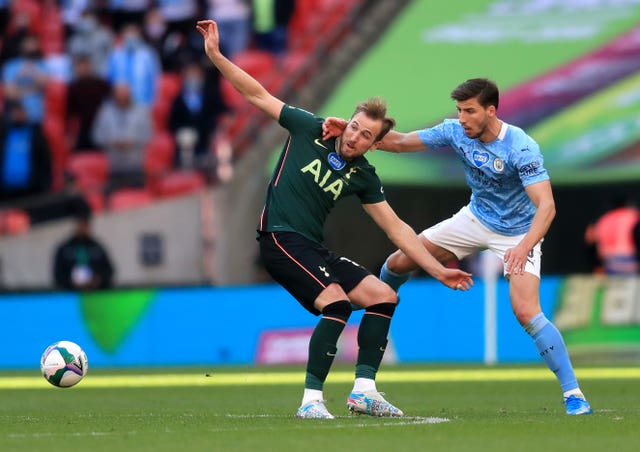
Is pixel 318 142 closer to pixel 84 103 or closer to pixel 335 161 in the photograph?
pixel 335 161

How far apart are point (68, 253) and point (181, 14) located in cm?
595

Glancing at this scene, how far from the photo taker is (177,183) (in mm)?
19469

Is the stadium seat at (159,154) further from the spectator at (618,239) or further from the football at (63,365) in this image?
the football at (63,365)

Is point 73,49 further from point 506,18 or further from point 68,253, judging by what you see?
point 506,18

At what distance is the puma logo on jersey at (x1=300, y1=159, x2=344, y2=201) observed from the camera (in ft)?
29.4

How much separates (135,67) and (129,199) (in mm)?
3030

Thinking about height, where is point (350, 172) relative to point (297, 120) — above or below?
below

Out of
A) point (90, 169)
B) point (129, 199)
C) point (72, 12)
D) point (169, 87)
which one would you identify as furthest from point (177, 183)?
point (72, 12)

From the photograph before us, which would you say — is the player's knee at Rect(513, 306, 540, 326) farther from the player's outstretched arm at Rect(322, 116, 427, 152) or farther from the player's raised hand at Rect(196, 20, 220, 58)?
the player's raised hand at Rect(196, 20, 220, 58)

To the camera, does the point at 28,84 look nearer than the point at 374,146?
No

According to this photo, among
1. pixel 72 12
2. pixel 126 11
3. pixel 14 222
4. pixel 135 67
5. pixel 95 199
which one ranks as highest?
pixel 126 11

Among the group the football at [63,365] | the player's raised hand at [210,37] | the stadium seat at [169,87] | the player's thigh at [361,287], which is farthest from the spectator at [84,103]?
the player's thigh at [361,287]

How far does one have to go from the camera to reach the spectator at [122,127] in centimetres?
2047

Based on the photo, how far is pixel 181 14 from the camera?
22.6 metres
